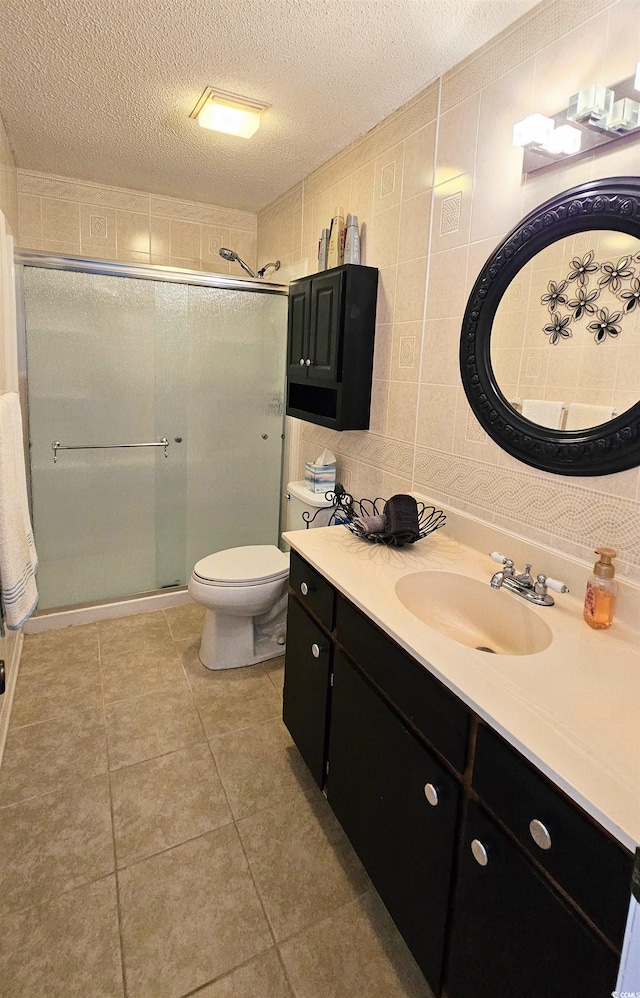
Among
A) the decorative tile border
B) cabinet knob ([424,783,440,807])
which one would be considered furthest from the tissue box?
cabinet knob ([424,783,440,807])

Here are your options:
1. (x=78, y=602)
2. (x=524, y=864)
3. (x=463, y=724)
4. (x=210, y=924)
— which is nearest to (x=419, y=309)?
(x=463, y=724)

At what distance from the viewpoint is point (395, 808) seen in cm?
121

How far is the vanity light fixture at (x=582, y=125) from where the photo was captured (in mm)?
1158

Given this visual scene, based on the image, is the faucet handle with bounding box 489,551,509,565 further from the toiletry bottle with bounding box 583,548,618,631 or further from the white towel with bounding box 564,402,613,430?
the white towel with bounding box 564,402,613,430

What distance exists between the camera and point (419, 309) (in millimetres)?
1871

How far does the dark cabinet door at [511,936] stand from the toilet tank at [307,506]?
1.56m

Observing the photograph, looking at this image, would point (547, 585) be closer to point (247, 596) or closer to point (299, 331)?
point (247, 596)

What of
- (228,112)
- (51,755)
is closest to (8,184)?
(228,112)

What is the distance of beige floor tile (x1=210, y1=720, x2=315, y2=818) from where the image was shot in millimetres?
1725

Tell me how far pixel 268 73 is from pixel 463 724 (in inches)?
82.4

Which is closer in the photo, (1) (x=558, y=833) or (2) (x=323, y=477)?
(1) (x=558, y=833)

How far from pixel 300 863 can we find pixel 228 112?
2622 mm

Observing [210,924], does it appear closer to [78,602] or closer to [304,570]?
[304,570]

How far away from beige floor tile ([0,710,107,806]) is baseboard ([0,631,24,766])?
5cm
